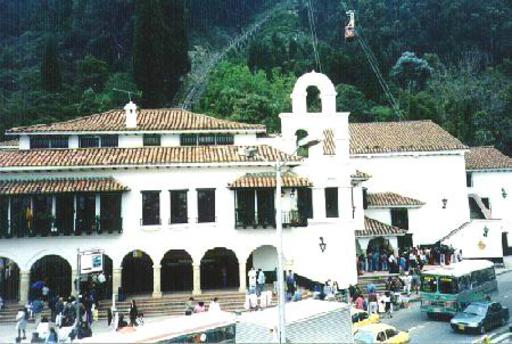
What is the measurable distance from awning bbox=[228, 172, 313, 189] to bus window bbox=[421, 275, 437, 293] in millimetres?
8940

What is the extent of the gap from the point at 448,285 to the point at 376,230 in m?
11.7

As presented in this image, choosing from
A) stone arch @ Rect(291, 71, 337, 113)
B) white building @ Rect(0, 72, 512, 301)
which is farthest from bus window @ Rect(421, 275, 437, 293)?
stone arch @ Rect(291, 71, 337, 113)

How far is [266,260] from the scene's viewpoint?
33.3 meters

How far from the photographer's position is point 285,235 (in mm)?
32188

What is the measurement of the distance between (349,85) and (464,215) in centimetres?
2912

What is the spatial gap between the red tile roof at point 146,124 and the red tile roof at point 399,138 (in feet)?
44.3

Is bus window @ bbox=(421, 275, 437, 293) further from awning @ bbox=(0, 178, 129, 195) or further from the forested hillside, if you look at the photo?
the forested hillside

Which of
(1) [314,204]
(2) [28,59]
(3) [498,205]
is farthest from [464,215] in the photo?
(2) [28,59]

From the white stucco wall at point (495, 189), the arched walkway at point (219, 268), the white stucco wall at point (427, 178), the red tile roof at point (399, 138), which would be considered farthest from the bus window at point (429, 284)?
the white stucco wall at point (495, 189)

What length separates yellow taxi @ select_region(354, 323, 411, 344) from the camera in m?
20.6

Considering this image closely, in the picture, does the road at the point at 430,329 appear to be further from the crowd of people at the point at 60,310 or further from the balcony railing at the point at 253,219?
the crowd of people at the point at 60,310

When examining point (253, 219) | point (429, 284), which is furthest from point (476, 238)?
point (253, 219)

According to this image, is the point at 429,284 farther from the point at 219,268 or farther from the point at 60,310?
the point at 60,310

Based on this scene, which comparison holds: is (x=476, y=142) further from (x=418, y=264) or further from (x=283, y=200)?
(x=283, y=200)
